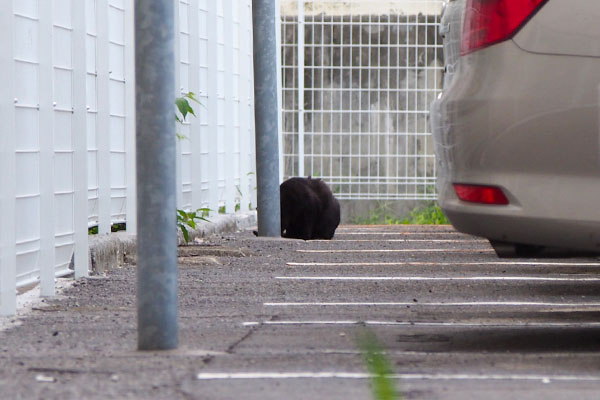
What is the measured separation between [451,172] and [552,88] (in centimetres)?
61

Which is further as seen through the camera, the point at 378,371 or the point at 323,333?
the point at 323,333

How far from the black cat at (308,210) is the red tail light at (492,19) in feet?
20.6

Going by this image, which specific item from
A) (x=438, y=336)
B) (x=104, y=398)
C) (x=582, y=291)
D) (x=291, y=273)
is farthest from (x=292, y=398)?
(x=291, y=273)

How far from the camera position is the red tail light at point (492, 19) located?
4.47 m

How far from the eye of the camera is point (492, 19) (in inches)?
180

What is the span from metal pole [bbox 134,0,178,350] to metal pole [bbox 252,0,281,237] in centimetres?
617

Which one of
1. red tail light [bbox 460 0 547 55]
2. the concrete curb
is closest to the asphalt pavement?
the concrete curb

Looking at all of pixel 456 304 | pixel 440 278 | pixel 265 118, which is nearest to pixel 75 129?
pixel 440 278

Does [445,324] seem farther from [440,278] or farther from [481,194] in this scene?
[440,278]

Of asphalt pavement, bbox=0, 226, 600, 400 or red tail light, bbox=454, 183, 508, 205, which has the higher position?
red tail light, bbox=454, 183, 508, 205

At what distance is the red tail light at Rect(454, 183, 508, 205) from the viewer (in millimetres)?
4590

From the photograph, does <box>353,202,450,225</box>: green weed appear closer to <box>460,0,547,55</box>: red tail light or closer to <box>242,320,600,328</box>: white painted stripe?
<box>242,320,600,328</box>: white painted stripe

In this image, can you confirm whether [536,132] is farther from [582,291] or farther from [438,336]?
[582,291]

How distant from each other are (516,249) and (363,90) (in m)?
9.69
